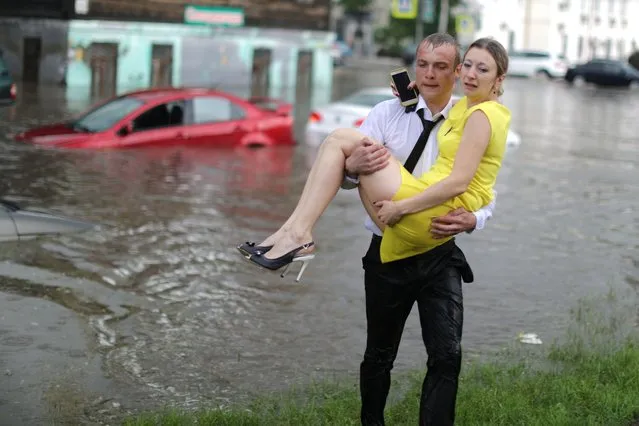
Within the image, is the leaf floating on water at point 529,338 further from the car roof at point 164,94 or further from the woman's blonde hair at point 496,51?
the car roof at point 164,94

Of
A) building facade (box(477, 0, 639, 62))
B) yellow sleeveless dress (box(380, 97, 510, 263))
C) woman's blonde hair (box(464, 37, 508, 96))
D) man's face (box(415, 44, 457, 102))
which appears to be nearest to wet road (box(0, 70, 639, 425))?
yellow sleeveless dress (box(380, 97, 510, 263))

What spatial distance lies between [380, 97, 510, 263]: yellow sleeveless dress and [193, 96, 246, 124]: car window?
14795 millimetres

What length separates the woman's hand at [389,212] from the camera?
507 centimetres

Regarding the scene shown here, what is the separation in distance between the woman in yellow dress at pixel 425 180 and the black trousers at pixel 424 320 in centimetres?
10

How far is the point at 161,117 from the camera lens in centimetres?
1958

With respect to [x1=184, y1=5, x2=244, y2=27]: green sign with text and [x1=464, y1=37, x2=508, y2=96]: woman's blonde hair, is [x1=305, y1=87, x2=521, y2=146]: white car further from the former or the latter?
[x1=464, y1=37, x2=508, y2=96]: woman's blonde hair

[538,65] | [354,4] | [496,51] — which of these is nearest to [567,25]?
[354,4]

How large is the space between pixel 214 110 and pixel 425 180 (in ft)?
50.6

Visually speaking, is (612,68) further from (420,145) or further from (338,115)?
(420,145)

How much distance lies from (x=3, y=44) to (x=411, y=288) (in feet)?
97.1

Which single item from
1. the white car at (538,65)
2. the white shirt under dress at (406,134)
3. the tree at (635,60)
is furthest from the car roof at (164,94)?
the tree at (635,60)

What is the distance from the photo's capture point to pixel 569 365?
7.76m

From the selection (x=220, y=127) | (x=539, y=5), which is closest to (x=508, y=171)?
(x=220, y=127)

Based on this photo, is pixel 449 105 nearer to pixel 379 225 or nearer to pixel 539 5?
pixel 379 225
